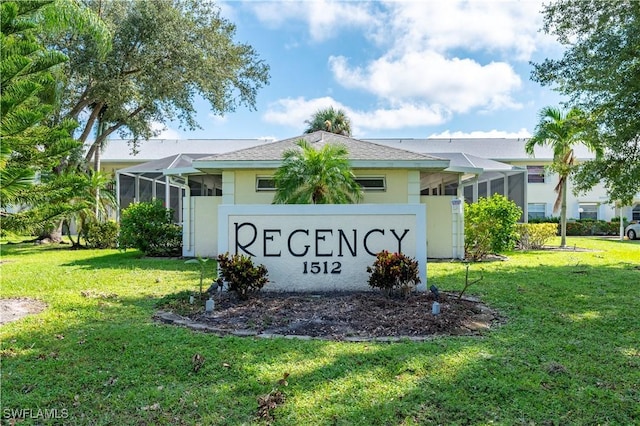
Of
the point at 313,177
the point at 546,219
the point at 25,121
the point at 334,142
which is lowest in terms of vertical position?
the point at 546,219

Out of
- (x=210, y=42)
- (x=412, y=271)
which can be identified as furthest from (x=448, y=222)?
(x=210, y=42)

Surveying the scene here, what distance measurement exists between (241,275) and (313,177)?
4.06m

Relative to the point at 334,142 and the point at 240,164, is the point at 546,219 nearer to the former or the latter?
the point at 334,142

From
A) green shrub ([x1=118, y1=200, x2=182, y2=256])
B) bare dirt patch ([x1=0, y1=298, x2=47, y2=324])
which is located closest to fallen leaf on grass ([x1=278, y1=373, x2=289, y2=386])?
bare dirt patch ([x1=0, y1=298, x2=47, y2=324])

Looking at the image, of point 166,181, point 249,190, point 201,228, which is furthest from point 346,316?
point 166,181

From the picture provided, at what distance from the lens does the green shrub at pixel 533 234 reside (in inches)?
622

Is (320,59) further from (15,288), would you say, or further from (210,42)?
(15,288)

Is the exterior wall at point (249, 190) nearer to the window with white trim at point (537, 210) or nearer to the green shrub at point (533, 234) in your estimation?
the green shrub at point (533, 234)

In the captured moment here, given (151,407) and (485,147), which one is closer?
(151,407)

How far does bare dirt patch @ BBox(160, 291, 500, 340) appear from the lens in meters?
5.05

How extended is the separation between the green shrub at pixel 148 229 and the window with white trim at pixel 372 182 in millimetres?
6461

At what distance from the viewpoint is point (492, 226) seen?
12.3m

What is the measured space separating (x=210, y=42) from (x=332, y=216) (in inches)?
501

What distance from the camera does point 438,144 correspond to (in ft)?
94.8
